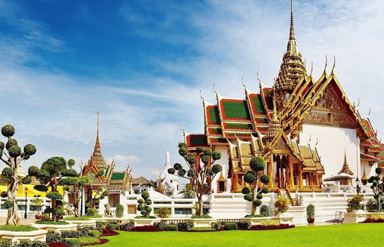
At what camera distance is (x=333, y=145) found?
1390 inches

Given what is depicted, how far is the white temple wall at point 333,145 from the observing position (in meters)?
34.5

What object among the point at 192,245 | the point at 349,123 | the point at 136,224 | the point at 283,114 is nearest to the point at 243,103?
the point at 283,114

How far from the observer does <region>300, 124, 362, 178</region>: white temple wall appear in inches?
1357

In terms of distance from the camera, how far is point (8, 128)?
12.7 m

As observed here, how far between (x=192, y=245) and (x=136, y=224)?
687cm

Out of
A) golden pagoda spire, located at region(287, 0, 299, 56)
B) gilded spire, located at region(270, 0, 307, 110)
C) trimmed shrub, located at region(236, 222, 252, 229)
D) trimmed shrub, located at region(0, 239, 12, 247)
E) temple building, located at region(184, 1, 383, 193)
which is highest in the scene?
golden pagoda spire, located at region(287, 0, 299, 56)

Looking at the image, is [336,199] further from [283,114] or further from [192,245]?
[192,245]

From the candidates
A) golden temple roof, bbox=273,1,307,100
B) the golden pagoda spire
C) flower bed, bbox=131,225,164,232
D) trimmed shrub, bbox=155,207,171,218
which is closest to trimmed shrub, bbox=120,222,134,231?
flower bed, bbox=131,225,164,232

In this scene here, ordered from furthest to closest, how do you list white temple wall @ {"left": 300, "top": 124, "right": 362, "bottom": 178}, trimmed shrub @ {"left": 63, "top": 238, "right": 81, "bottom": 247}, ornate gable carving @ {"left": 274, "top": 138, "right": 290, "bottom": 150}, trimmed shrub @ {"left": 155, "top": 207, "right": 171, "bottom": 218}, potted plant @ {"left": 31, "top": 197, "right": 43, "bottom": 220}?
white temple wall @ {"left": 300, "top": 124, "right": 362, "bottom": 178} < ornate gable carving @ {"left": 274, "top": 138, "right": 290, "bottom": 150} < potted plant @ {"left": 31, "top": 197, "right": 43, "bottom": 220} < trimmed shrub @ {"left": 155, "top": 207, "right": 171, "bottom": 218} < trimmed shrub @ {"left": 63, "top": 238, "right": 81, "bottom": 247}

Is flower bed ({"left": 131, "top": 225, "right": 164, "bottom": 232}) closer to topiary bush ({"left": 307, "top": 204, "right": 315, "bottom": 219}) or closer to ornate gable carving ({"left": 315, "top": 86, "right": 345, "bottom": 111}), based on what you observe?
topiary bush ({"left": 307, "top": 204, "right": 315, "bottom": 219})

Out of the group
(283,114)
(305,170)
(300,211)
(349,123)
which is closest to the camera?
(300,211)

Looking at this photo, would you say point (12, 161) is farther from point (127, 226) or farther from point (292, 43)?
point (292, 43)

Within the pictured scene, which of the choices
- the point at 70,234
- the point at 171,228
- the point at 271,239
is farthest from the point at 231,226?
the point at 70,234

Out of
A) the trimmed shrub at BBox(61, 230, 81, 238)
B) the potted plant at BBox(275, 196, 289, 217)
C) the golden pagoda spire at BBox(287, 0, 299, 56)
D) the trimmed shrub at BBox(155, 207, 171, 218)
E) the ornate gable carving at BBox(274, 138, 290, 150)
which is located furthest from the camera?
the golden pagoda spire at BBox(287, 0, 299, 56)
